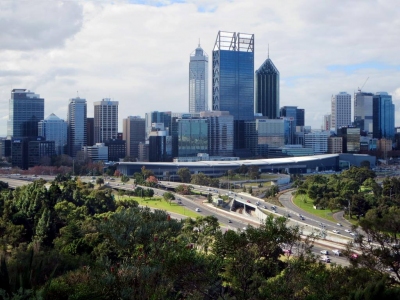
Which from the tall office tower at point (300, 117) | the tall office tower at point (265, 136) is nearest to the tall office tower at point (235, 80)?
the tall office tower at point (265, 136)

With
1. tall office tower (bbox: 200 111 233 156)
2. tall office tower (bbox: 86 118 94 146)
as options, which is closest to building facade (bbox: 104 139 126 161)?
tall office tower (bbox: 86 118 94 146)

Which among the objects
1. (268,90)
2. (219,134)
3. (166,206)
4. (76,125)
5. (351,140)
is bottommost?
(166,206)

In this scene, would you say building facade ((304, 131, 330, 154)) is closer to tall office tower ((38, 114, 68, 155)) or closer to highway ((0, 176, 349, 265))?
tall office tower ((38, 114, 68, 155))

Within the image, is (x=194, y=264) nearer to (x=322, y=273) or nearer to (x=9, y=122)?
(x=322, y=273)

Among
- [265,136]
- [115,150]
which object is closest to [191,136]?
[115,150]

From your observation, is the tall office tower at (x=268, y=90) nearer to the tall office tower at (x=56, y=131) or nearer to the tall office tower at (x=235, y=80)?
the tall office tower at (x=235, y=80)

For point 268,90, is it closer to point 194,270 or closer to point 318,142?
point 318,142

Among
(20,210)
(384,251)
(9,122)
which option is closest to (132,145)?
(9,122)
